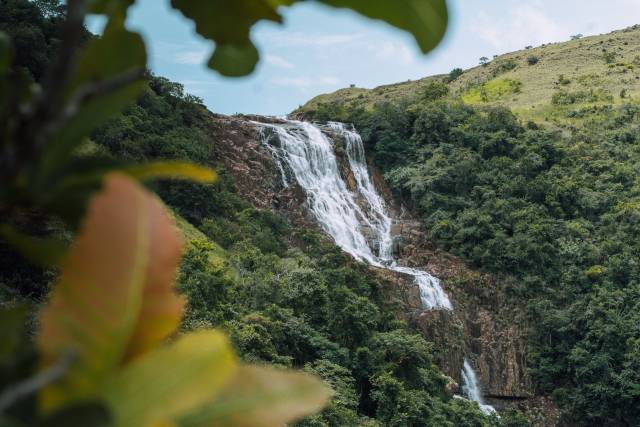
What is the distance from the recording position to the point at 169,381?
0.22m

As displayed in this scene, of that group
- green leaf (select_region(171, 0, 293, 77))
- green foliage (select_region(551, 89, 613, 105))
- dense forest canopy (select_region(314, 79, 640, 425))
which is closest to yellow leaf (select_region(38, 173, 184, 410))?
green leaf (select_region(171, 0, 293, 77))

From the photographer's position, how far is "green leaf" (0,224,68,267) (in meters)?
0.29

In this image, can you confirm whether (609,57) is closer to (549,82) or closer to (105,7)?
(549,82)

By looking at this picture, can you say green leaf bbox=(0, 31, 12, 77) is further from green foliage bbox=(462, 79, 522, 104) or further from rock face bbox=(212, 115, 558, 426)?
green foliage bbox=(462, 79, 522, 104)

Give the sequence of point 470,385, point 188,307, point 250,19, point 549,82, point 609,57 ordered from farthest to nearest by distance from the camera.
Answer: point 609,57
point 549,82
point 470,385
point 188,307
point 250,19

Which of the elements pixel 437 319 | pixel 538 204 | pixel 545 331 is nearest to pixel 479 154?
pixel 538 204

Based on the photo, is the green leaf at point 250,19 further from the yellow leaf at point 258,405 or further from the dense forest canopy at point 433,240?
the dense forest canopy at point 433,240

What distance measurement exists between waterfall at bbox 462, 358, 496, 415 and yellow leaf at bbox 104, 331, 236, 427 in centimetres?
1427

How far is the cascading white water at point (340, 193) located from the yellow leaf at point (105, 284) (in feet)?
47.5

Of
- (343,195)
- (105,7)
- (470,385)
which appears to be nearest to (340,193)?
(343,195)

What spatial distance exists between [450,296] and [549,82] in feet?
61.6

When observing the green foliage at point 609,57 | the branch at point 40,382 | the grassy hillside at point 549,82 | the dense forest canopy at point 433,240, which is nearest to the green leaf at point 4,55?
the branch at point 40,382

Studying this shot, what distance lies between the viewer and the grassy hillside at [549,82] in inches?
1046

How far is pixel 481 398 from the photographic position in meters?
13.9
